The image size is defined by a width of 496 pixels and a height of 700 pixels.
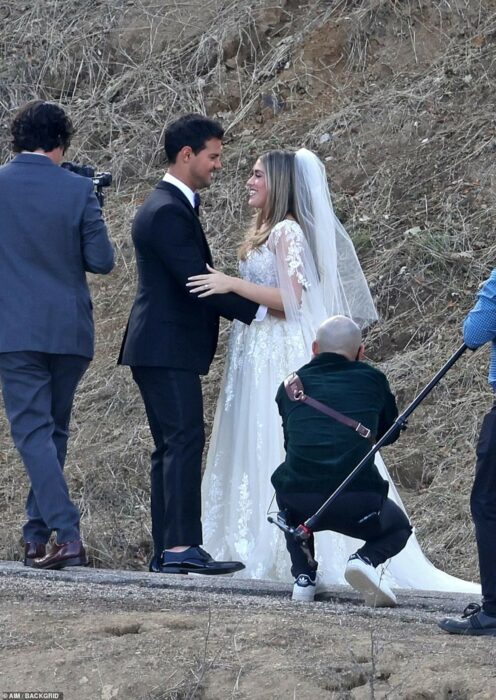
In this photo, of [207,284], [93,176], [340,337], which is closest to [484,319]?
[340,337]

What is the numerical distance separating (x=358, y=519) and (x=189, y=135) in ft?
7.05

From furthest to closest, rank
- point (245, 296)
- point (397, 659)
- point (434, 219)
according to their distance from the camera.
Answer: point (434, 219)
point (245, 296)
point (397, 659)

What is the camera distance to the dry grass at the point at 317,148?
8820 mm

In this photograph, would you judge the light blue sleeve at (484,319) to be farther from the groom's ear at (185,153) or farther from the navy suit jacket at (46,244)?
the groom's ear at (185,153)

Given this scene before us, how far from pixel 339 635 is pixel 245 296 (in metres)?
2.45

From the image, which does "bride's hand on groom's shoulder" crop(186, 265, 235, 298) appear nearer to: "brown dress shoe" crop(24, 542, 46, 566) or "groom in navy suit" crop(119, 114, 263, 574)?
"groom in navy suit" crop(119, 114, 263, 574)

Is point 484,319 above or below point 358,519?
above

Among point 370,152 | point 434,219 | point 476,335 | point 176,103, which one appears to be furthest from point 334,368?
point 176,103

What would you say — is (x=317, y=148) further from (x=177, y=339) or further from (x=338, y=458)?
(x=338, y=458)

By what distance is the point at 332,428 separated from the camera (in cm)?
581

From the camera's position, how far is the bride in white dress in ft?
22.8

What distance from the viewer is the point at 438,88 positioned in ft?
34.7

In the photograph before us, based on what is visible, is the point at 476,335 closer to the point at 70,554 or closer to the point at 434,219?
the point at 70,554

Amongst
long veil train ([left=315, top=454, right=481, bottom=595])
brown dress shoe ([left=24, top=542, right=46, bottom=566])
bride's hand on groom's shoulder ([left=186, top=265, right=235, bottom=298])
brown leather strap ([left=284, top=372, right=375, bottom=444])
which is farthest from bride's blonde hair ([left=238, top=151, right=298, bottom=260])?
brown dress shoe ([left=24, top=542, right=46, bottom=566])
